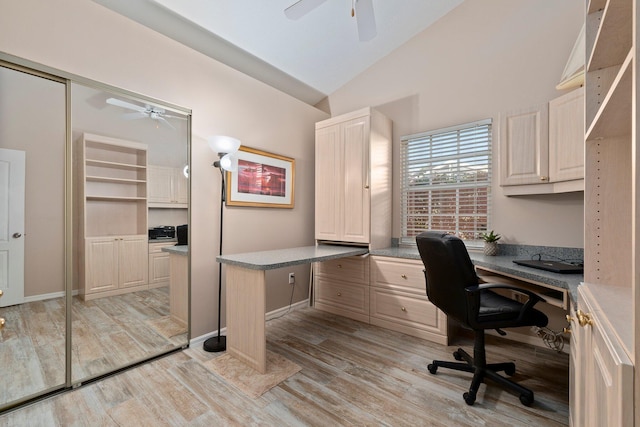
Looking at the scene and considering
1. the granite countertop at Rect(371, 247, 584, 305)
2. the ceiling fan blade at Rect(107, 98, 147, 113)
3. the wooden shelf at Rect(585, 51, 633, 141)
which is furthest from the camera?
the ceiling fan blade at Rect(107, 98, 147, 113)

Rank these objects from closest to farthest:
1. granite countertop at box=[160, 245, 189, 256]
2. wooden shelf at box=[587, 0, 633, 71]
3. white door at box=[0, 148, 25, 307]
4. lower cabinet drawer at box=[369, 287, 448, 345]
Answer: wooden shelf at box=[587, 0, 633, 71]
white door at box=[0, 148, 25, 307]
granite countertop at box=[160, 245, 189, 256]
lower cabinet drawer at box=[369, 287, 448, 345]

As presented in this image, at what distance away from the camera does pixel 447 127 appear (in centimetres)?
296

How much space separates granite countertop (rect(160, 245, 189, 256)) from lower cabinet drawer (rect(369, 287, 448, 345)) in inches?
73.8

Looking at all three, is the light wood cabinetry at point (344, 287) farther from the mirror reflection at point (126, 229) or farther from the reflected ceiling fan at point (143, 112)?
the reflected ceiling fan at point (143, 112)

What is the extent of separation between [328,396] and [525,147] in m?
2.39

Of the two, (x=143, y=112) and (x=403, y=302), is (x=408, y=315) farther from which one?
(x=143, y=112)

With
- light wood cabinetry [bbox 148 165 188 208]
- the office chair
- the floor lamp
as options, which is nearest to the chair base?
the office chair

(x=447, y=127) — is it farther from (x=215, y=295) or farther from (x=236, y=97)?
(x=215, y=295)

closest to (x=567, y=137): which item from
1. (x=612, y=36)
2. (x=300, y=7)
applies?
(x=612, y=36)

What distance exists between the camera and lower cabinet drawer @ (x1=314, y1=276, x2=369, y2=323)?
3.04m

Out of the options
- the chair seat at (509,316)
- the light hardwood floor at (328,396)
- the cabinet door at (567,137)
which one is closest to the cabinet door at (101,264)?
the light hardwood floor at (328,396)

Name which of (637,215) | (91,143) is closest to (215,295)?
(91,143)

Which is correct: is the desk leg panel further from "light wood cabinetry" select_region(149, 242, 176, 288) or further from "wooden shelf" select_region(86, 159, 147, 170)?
"wooden shelf" select_region(86, 159, 147, 170)

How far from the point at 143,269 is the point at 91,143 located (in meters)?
0.99
